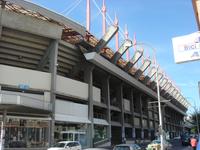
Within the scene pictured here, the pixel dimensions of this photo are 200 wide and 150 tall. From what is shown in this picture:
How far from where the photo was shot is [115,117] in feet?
224

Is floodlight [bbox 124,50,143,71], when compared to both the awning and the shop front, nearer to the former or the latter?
the awning

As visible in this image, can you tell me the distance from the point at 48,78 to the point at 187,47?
34.2 metres

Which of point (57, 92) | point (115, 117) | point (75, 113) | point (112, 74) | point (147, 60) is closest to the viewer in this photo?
point (57, 92)

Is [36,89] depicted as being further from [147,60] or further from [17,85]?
[147,60]

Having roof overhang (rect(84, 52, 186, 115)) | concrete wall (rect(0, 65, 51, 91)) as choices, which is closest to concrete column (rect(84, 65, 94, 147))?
roof overhang (rect(84, 52, 186, 115))

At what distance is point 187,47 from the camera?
11.6 meters

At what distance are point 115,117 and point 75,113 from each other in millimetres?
20623

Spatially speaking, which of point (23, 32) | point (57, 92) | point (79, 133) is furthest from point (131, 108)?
point (23, 32)

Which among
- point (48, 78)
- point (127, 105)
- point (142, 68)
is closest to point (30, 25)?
point (48, 78)

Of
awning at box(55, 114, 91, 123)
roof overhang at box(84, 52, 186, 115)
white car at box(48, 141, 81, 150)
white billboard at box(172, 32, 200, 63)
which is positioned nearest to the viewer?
white billboard at box(172, 32, 200, 63)

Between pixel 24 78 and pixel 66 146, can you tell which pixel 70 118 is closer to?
pixel 24 78

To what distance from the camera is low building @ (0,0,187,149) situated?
→ 4034cm

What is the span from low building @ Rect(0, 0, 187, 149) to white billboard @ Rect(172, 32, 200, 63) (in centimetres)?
2798

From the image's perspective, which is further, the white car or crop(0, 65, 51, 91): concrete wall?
crop(0, 65, 51, 91): concrete wall
